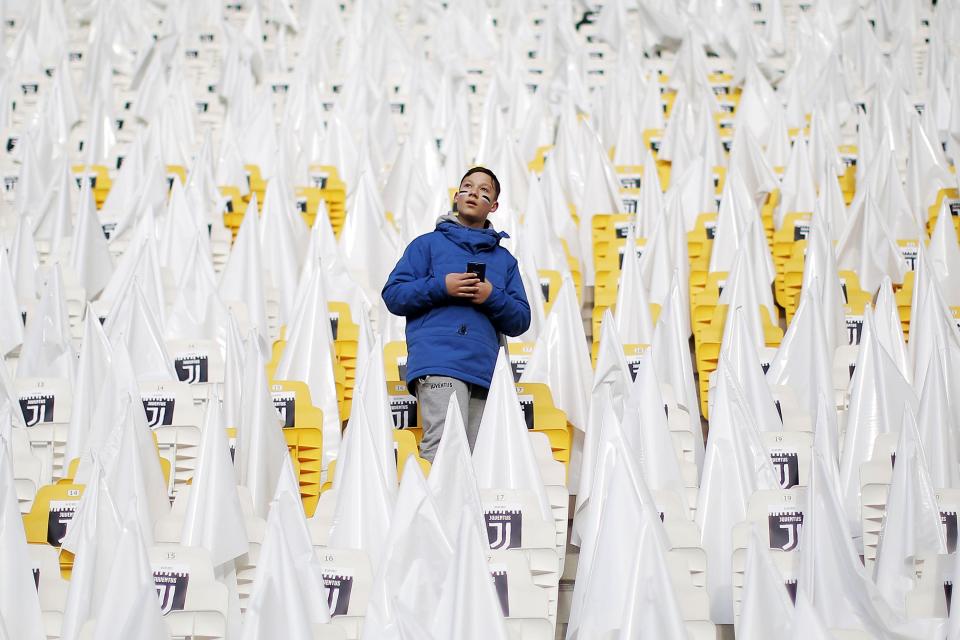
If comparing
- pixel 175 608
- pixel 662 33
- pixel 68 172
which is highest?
pixel 662 33

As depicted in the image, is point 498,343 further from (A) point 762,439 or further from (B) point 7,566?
(B) point 7,566

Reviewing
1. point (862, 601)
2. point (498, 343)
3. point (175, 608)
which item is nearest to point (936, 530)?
point (862, 601)

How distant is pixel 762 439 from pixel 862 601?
0.85 meters

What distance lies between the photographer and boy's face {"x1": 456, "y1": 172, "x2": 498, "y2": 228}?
4.07m

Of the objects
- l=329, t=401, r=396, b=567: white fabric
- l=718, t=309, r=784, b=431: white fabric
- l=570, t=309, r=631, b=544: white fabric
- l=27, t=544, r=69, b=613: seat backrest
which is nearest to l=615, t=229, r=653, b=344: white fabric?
l=718, t=309, r=784, b=431: white fabric

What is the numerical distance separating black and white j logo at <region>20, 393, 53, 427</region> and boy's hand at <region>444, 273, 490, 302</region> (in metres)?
1.59

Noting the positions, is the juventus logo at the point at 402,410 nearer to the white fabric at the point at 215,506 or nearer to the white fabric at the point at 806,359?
the white fabric at the point at 215,506

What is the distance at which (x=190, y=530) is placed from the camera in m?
3.52

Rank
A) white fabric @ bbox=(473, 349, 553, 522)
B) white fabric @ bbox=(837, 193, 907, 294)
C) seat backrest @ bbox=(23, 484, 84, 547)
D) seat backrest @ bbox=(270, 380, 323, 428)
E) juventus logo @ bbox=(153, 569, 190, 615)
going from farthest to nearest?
white fabric @ bbox=(837, 193, 907, 294), seat backrest @ bbox=(270, 380, 323, 428), white fabric @ bbox=(473, 349, 553, 522), seat backrest @ bbox=(23, 484, 84, 547), juventus logo @ bbox=(153, 569, 190, 615)

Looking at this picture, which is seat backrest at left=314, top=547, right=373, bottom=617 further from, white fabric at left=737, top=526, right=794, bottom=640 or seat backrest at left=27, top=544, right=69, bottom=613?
white fabric at left=737, top=526, right=794, bottom=640

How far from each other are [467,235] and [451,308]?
263 millimetres

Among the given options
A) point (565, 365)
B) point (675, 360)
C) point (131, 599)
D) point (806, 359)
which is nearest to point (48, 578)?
point (131, 599)

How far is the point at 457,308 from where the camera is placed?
156 inches

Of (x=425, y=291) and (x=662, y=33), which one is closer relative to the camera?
(x=425, y=291)
